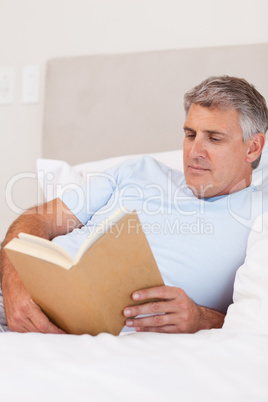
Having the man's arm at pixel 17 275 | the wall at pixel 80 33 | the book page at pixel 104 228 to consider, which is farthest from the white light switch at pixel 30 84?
the book page at pixel 104 228

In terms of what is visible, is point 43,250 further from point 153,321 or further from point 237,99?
point 237,99

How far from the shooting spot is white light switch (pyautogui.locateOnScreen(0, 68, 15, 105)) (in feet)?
7.47

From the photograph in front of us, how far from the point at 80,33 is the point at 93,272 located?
59.8 inches

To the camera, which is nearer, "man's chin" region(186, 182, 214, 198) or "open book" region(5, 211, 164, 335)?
"open book" region(5, 211, 164, 335)

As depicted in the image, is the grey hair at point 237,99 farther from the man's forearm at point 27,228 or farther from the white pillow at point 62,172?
the man's forearm at point 27,228

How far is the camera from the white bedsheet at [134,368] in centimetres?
75

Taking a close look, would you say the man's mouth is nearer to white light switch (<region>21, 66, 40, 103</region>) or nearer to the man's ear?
the man's ear

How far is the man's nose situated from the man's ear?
14cm

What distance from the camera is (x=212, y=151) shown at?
4.52 feet

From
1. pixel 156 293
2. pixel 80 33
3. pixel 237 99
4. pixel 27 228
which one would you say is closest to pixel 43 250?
pixel 156 293

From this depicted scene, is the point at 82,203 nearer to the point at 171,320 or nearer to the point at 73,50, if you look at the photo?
the point at 171,320

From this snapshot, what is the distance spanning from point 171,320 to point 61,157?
1.16m

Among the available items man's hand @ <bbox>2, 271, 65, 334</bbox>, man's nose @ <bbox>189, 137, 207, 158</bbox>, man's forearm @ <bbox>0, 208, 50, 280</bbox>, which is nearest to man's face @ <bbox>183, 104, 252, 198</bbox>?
man's nose @ <bbox>189, 137, 207, 158</bbox>

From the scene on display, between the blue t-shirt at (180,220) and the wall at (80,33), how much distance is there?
0.70m
